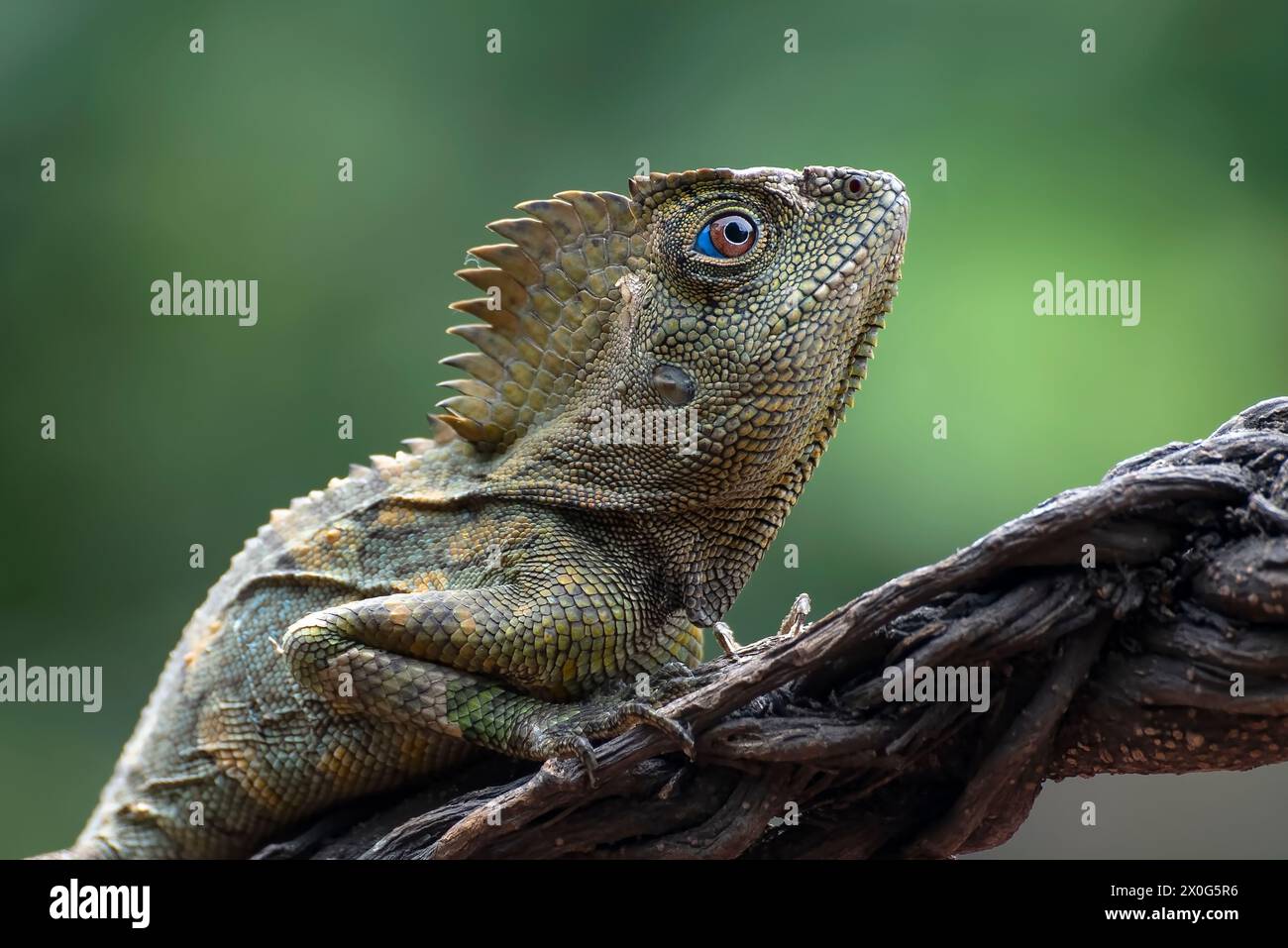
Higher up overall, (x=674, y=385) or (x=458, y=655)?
(x=674, y=385)

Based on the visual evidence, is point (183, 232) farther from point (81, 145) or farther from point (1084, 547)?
point (1084, 547)

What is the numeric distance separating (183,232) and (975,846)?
26.2 ft

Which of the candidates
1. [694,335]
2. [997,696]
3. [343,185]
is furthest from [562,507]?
[343,185]

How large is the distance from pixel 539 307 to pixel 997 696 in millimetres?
2024

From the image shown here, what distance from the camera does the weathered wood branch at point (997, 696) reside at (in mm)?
2781

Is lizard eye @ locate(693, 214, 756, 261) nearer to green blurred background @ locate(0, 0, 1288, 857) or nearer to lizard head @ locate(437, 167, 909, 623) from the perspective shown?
lizard head @ locate(437, 167, 909, 623)

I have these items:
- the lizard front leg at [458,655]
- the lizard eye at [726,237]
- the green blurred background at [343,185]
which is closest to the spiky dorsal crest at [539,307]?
the lizard eye at [726,237]

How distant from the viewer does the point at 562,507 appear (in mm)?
3926

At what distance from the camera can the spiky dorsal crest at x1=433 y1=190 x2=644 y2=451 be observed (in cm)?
404

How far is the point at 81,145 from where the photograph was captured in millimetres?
9406

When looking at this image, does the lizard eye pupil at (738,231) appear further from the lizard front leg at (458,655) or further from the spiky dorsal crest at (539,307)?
the lizard front leg at (458,655)

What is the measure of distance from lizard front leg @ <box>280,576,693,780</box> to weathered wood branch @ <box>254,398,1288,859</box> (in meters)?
0.28

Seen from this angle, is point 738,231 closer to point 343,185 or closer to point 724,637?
point 724,637

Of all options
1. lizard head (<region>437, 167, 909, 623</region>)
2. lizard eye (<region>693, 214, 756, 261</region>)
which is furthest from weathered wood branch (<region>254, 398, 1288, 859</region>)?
lizard eye (<region>693, 214, 756, 261</region>)
